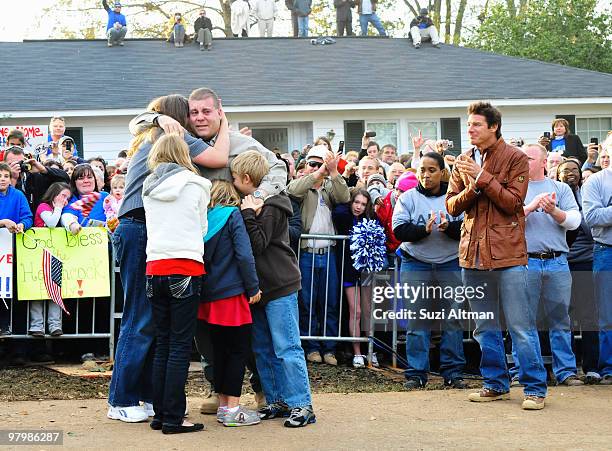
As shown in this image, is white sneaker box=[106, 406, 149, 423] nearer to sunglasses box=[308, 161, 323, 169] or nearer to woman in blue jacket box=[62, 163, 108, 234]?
woman in blue jacket box=[62, 163, 108, 234]

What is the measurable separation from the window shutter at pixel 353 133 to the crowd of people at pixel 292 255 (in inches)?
532

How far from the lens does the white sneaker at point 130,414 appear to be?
704 centimetres

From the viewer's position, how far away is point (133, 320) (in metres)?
7.00

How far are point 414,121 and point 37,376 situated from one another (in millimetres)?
17465

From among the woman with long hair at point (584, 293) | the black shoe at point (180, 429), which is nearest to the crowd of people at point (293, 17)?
the woman with long hair at point (584, 293)

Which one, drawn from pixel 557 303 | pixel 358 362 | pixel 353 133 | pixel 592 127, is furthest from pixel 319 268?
pixel 592 127

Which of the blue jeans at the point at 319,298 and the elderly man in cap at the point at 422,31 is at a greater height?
the elderly man in cap at the point at 422,31

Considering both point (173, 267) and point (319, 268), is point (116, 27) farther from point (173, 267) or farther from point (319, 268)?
point (173, 267)

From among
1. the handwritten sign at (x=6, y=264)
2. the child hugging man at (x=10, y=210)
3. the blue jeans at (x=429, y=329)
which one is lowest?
the blue jeans at (x=429, y=329)

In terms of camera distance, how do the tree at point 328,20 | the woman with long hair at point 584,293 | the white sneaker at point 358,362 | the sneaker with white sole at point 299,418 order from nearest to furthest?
the sneaker with white sole at point 299,418
the woman with long hair at point 584,293
the white sneaker at point 358,362
the tree at point 328,20

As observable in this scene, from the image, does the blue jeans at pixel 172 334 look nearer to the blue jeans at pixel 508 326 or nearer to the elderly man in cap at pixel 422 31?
the blue jeans at pixel 508 326

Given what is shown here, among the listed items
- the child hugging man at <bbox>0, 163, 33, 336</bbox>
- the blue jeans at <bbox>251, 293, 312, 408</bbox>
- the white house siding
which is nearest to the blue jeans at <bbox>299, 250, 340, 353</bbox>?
the child hugging man at <bbox>0, 163, 33, 336</bbox>

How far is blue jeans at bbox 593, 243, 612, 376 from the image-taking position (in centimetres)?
951

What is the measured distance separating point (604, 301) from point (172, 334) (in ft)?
15.5
